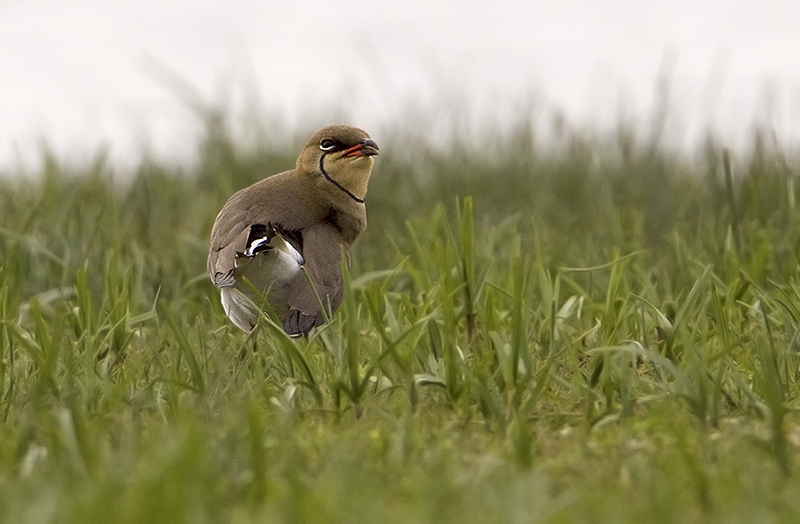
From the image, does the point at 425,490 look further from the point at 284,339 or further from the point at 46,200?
the point at 46,200

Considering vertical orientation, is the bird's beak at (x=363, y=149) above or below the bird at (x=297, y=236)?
above

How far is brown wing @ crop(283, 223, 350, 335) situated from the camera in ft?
13.4

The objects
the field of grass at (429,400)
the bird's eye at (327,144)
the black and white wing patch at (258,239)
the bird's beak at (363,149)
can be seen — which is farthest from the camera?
the bird's eye at (327,144)

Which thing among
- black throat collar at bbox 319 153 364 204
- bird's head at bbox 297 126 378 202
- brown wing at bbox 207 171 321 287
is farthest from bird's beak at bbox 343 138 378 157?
brown wing at bbox 207 171 321 287

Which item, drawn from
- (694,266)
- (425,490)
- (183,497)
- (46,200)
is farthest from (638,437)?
(46,200)

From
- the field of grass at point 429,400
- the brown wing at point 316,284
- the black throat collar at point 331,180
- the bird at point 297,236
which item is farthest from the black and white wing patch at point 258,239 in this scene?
the black throat collar at point 331,180

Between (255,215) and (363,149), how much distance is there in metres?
0.63

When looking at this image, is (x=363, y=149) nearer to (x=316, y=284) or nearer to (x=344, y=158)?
(x=344, y=158)

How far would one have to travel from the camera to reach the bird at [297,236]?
410cm

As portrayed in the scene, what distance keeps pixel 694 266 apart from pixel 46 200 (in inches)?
143

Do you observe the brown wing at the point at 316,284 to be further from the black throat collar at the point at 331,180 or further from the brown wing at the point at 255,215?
the black throat collar at the point at 331,180

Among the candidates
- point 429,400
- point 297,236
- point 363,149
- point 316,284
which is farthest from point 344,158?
point 429,400

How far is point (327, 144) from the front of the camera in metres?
4.82

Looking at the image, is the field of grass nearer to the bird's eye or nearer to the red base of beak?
the red base of beak
